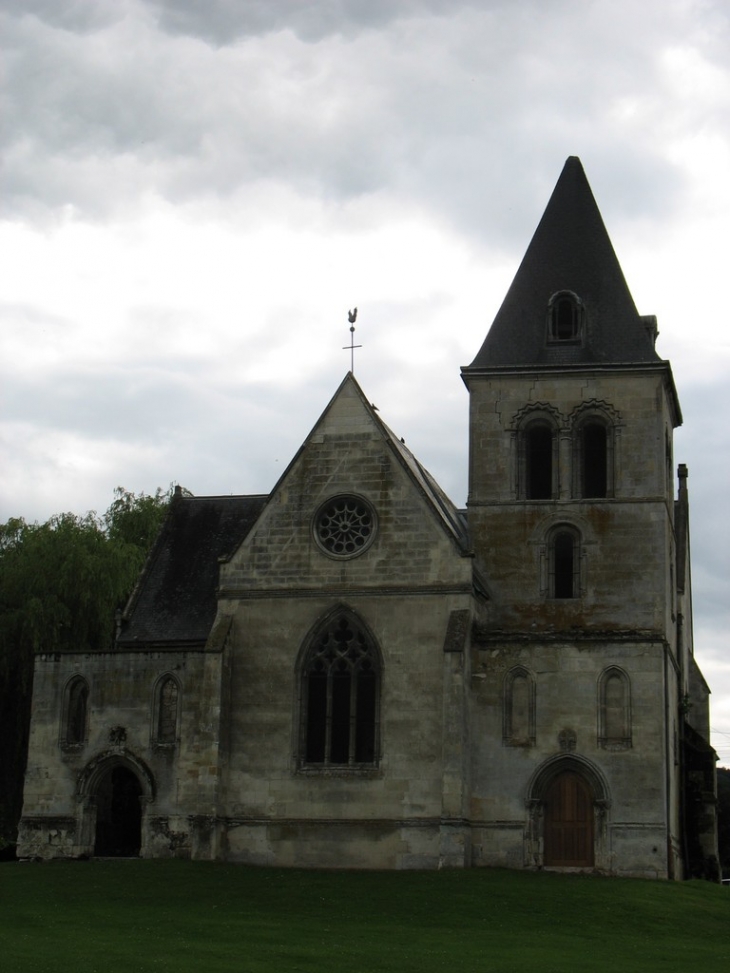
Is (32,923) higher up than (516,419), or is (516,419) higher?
(516,419)

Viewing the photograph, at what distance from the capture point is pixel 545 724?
1753 inches

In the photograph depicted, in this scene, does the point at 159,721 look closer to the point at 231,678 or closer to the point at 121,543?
the point at 231,678

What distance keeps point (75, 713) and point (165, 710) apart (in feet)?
9.79

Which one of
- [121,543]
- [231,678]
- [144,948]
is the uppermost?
[121,543]

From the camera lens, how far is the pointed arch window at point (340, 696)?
44.7 metres

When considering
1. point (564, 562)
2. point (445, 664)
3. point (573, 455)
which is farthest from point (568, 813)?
point (573, 455)

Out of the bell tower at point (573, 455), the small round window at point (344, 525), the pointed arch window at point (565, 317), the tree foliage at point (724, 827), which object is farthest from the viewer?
the tree foliage at point (724, 827)

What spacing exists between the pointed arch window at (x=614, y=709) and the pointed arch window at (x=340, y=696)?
6.20m

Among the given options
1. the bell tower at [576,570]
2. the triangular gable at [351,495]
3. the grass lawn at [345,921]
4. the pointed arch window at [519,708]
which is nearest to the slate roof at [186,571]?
the triangular gable at [351,495]

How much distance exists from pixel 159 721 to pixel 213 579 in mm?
5580

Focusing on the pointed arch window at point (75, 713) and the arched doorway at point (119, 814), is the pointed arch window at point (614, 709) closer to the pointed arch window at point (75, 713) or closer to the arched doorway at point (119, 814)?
the arched doorway at point (119, 814)

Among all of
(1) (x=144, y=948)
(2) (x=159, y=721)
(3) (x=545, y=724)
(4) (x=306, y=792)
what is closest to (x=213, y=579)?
(2) (x=159, y=721)

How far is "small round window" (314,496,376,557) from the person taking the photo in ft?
151

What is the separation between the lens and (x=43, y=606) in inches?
2229
